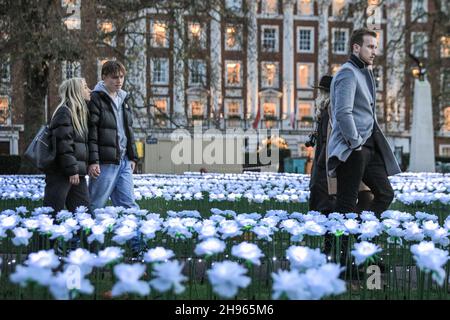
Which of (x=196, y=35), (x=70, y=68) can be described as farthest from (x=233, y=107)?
(x=70, y=68)

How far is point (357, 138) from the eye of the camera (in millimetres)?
5309

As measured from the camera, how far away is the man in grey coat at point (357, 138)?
5.39 meters

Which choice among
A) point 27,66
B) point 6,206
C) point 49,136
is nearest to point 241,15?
point 27,66

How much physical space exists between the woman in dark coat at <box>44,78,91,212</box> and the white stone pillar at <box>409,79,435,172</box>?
18.0m

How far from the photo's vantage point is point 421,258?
2902mm

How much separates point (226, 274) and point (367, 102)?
3.54m

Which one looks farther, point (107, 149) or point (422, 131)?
point (422, 131)

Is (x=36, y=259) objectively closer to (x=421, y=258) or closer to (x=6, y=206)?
(x=421, y=258)

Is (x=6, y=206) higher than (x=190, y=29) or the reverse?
the reverse

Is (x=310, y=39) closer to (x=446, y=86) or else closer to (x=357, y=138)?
(x=446, y=86)

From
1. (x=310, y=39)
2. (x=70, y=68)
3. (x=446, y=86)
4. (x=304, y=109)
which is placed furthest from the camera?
(x=310, y=39)

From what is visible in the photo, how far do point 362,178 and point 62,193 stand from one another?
8.74 ft

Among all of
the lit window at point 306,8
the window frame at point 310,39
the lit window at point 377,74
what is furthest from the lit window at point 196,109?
the lit window at point 377,74

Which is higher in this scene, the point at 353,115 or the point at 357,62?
the point at 357,62
